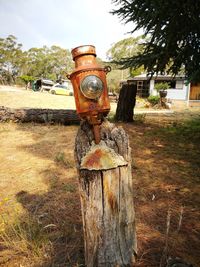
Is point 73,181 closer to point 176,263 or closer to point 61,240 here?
point 61,240

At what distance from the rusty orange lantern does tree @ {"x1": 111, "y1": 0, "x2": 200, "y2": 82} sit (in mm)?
3829

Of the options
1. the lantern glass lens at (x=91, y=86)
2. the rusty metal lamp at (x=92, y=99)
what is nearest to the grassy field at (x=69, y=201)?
the rusty metal lamp at (x=92, y=99)

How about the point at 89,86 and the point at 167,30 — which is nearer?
the point at 89,86

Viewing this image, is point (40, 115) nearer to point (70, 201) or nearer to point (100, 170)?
point (70, 201)

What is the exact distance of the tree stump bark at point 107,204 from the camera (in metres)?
1.68

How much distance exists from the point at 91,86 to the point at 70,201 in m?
1.88

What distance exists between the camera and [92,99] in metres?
1.64

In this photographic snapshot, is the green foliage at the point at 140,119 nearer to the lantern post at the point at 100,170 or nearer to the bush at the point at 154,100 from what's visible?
the lantern post at the point at 100,170

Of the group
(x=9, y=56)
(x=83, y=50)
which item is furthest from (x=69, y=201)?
(x=9, y=56)

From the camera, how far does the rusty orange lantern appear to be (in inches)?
63.3

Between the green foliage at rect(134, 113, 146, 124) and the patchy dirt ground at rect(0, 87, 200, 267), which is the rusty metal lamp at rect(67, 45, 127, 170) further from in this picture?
the green foliage at rect(134, 113, 146, 124)

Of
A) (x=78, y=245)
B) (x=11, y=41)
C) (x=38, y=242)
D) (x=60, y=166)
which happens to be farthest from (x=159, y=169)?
(x=11, y=41)

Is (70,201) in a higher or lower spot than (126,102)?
lower

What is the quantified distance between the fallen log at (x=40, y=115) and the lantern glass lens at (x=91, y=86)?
6342mm
